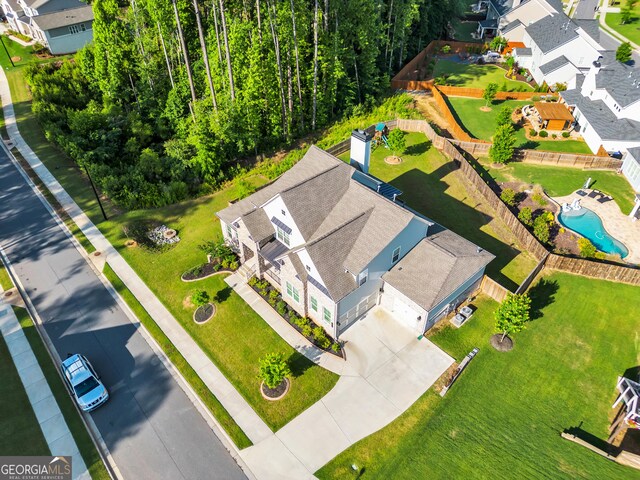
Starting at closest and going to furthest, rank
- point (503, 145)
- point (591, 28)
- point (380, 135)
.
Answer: point (503, 145)
point (380, 135)
point (591, 28)

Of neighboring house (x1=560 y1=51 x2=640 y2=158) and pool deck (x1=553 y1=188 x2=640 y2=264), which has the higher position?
neighboring house (x1=560 y1=51 x2=640 y2=158)

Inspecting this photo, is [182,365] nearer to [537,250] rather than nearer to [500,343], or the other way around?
[500,343]

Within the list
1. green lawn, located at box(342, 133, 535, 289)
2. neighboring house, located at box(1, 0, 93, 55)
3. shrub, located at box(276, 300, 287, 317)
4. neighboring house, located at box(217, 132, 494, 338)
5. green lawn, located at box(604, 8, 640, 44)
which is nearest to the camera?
neighboring house, located at box(217, 132, 494, 338)

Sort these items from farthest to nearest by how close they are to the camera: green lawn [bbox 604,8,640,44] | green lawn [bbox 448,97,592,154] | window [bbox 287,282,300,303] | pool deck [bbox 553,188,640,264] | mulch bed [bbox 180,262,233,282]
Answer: green lawn [bbox 604,8,640,44] < green lawn [bbox 448,97,592,154] < pool deck [bbox 553,188,640,264] < mulch bed [bbox 180,262,233,282] < window [bbox 287,282,300,303]

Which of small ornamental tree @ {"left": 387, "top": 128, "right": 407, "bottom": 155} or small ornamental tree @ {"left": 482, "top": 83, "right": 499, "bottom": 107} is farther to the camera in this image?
small ornamental tree @ {"left": 482, "top": 83, "right": 499, "bottom": 107}

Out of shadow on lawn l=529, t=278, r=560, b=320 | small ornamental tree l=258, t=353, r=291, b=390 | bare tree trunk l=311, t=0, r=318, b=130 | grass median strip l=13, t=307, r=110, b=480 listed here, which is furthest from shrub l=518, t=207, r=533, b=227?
grass median strip l=13, t=307, r=110, b=480

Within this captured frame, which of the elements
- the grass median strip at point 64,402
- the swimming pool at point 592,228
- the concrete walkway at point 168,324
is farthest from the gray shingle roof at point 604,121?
the grass median strip at point 64,402

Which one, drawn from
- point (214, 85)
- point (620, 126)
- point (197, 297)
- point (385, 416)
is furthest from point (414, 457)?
point (620, 126)

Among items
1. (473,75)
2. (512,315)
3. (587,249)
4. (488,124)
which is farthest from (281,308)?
(473,75)

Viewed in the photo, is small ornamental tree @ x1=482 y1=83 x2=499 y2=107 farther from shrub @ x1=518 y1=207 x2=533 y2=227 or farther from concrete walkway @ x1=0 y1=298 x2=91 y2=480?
concrete walkway @ x1=0 y1=298 x2=91 y2=480

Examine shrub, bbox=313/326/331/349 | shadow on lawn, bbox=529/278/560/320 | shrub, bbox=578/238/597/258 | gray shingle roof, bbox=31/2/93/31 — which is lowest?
shadow on lawn, bbox=529/278/560/320
